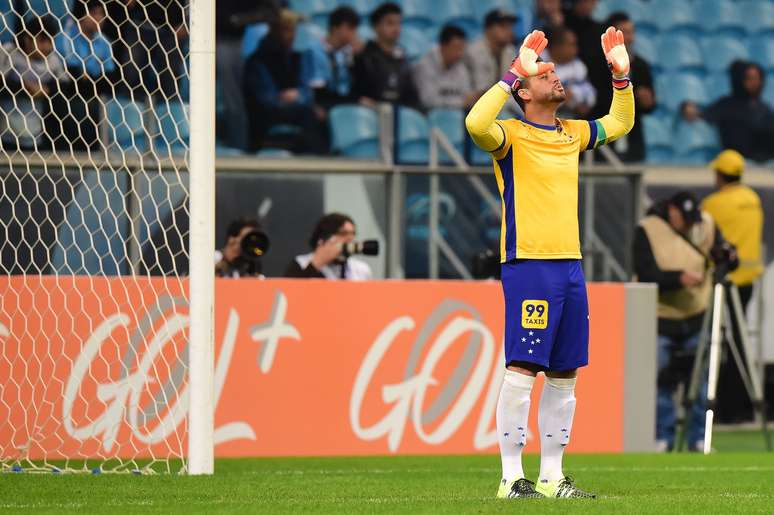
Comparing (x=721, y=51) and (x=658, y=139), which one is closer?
(x=658, y=139)

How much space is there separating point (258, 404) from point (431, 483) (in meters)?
2.39

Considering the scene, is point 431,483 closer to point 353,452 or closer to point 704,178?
point 353,452

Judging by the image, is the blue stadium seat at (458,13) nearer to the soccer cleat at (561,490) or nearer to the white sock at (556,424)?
the white sock at (556,424)

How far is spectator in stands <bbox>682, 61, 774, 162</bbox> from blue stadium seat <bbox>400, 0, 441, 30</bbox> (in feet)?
8.92

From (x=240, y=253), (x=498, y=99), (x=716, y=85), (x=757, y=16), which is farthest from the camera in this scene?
(x=757, y=16)

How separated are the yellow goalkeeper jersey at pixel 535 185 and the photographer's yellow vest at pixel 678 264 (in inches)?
209

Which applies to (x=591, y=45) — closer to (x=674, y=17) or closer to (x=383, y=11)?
(x=674, y=17)

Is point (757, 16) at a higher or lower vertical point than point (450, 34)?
higher

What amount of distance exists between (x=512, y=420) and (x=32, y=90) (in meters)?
5.44

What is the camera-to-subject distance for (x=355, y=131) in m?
13.5

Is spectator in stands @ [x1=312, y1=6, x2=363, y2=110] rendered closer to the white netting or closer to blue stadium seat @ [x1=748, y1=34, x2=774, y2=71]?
the white netting

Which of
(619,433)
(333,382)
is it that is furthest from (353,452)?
(619,433)

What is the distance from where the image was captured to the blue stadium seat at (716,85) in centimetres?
1587

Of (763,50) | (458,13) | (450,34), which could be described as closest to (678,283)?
(450,34)
